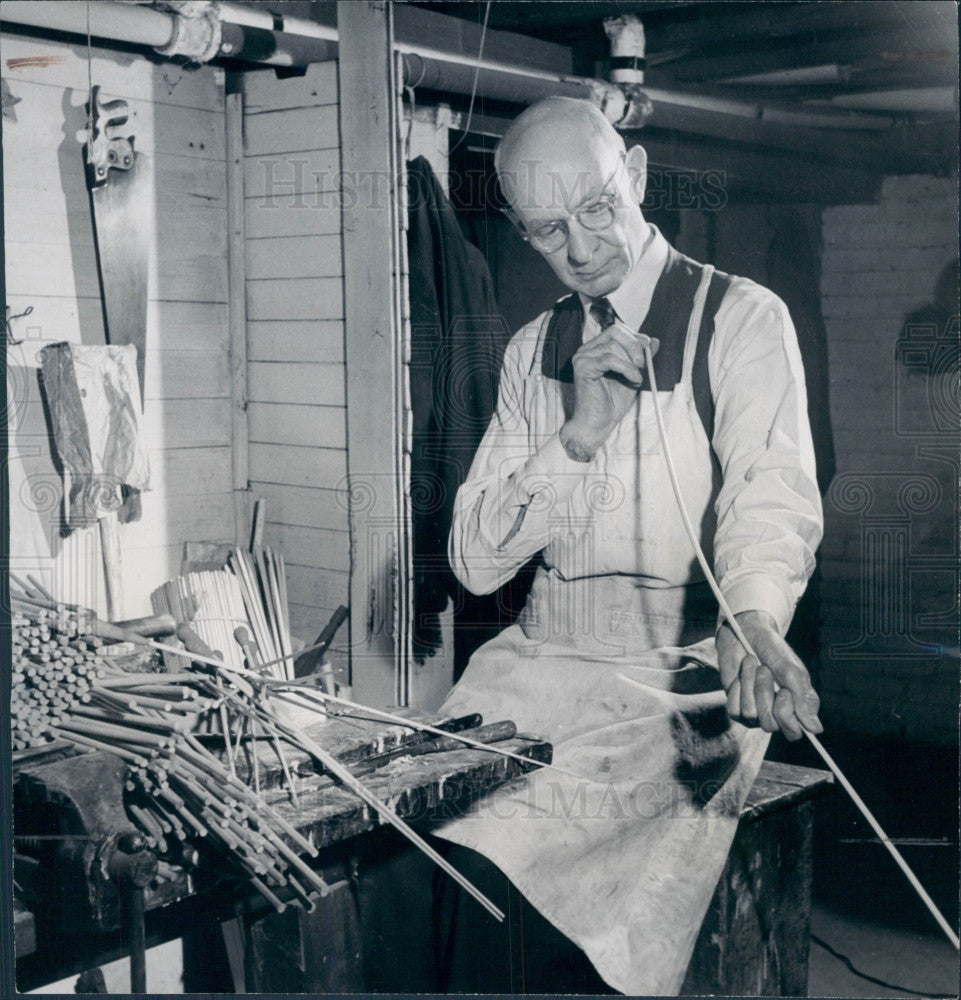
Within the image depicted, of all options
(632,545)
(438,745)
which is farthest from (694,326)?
(438,745)

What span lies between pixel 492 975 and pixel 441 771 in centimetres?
38

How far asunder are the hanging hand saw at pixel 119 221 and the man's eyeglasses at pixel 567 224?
65cm

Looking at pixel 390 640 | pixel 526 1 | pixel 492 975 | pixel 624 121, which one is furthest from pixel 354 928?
pixel 526 1

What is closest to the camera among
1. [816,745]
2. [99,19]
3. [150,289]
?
[816,745]

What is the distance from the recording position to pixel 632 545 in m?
1.87

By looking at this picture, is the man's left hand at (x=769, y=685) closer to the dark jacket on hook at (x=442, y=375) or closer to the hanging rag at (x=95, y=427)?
the dark jacket on hook at (x=442, y=375)

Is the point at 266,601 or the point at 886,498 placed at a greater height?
the point at 886,498

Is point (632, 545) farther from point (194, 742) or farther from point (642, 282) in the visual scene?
point (194, 742)

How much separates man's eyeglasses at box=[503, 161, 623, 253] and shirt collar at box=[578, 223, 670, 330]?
71mm

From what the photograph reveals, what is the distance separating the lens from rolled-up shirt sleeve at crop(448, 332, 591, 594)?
A: 1.89m

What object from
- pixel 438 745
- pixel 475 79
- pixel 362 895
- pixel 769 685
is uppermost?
pixel 475 79

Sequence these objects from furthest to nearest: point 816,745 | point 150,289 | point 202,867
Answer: point 150,289 < point 816,745 < point 202,867

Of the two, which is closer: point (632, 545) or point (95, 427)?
point (632, 545)

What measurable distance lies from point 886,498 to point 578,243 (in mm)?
630
